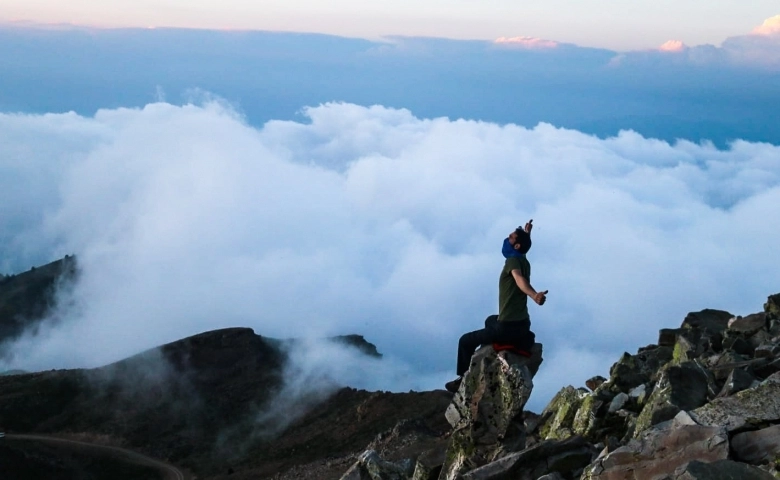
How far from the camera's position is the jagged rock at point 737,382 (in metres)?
14.4

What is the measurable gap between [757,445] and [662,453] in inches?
47.0

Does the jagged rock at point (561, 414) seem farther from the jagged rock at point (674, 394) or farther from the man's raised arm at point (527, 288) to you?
the man's raised arm at point (527, 288)

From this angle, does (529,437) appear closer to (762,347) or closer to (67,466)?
(762,347)

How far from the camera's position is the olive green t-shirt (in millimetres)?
14562

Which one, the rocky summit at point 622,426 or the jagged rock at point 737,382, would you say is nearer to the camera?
the rocky summit at point 622,426

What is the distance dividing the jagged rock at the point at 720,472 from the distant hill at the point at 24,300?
154391mm

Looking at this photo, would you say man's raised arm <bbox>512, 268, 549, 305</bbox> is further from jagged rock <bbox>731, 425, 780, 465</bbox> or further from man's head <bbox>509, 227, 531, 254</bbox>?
jagged rock <bbox>731, 425, 780, 465</bbox>

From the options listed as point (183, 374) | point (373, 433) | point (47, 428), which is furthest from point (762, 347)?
point (183, 374)

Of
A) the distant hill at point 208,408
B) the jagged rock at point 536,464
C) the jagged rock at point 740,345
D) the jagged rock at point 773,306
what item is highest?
the distant hill at point 208,408

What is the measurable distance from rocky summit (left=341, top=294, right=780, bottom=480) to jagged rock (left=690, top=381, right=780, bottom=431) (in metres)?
0.01

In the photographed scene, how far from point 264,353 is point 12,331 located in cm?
7883

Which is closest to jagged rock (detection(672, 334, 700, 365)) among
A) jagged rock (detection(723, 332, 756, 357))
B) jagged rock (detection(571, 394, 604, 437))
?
jagged rock (detection(723, 332, 756, 357))

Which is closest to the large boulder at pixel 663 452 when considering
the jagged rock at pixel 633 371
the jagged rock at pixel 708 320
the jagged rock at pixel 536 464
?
the jagged rock at pixel 536 464

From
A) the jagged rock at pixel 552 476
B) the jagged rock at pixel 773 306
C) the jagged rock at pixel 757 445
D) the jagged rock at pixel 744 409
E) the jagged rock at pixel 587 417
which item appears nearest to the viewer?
the jagged rock at pixel 757 445
